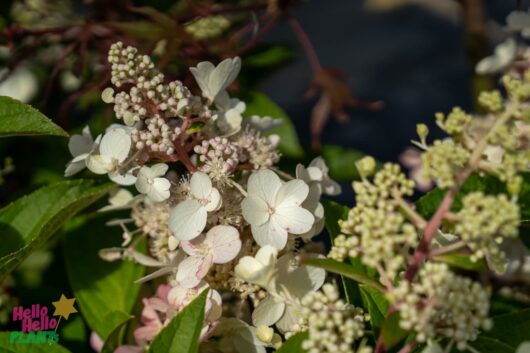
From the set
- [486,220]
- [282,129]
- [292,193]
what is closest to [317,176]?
[292,193]

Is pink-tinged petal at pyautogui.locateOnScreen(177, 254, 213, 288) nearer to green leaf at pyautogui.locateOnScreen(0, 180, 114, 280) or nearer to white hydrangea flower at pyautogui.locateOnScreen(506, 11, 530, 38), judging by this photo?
green leaf at pyautogui.locateOnScreen(0, 180, 114, 280)

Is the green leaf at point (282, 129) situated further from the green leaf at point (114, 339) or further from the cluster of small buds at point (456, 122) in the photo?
the cluster of small buds at point (456, 122)

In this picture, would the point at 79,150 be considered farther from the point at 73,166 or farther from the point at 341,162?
the point at 341,162

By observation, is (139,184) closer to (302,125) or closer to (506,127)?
(506,127)

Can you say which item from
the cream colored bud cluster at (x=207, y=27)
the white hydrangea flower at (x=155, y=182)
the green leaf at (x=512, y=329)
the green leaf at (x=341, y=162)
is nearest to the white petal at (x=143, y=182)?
the white hydrangea flower at (x=155, y=182)

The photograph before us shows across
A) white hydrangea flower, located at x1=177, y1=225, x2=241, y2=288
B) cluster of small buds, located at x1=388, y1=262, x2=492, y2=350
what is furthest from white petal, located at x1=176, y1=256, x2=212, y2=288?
cluster of small buds, located at x1=388, y1=262, x2=492, y2=350
